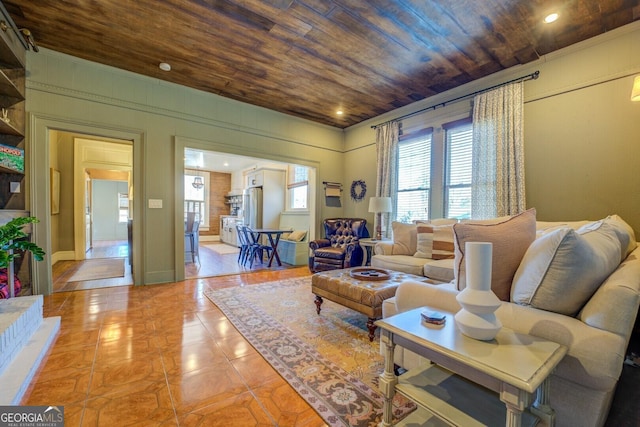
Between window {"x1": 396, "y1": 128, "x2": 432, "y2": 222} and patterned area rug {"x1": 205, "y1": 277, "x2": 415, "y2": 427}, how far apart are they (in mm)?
2313

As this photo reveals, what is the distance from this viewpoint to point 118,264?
528 cm

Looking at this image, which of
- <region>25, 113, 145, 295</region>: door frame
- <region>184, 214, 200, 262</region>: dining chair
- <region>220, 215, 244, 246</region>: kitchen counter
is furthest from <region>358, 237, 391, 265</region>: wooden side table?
<region>220, 215, 244, 246</region>: kitchen counter

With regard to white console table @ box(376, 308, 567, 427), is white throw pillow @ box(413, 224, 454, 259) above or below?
above

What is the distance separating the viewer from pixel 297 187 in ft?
22.7

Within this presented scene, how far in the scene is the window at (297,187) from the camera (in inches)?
259

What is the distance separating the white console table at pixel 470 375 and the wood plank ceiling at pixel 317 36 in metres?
2.67

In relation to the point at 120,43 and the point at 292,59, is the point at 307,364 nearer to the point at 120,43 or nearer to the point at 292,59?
the point at 292,59

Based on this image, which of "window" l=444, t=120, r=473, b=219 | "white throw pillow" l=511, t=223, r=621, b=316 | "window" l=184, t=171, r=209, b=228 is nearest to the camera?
"white throw pillow" l=511, t=223, r=621, b=316

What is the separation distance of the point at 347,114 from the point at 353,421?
4.76 metres

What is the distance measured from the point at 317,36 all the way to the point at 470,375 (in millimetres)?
3143

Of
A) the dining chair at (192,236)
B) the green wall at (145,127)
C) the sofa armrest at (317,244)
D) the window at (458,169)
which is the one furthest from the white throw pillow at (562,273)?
the dining chair at (192,236)

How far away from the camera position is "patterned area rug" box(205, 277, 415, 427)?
1482mm

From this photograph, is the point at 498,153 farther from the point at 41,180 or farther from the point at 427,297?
the point at 41,180

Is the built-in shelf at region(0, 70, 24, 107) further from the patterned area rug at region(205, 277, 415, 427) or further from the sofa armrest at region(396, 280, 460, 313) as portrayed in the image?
the sofa armrest at region(396, 280, 460, 313)
